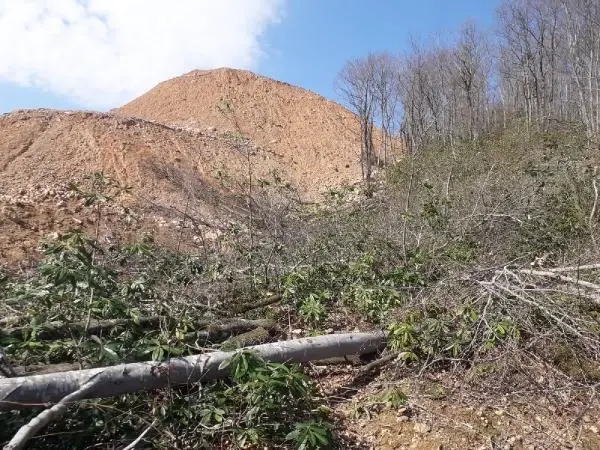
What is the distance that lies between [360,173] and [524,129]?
9.25 m

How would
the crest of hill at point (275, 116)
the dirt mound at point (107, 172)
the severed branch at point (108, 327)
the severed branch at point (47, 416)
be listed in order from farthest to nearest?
the crest of hill at point (275, 116) < the dirt mound at point (107, 172) < the severed branch at point (108, 327) < the severed branch at point (47, 416)

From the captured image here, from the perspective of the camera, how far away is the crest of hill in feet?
71.9

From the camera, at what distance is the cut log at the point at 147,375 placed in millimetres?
2738

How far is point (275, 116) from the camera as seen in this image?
2519cm

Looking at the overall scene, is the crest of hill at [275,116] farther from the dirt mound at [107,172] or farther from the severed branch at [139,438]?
the severed branch at [139,438]

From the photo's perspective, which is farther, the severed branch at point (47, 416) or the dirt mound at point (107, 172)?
the dirt mound at point (107, 172)

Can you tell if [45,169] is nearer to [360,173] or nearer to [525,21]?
[360,173]

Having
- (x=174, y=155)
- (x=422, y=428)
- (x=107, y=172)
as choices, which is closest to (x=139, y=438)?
(x=422, y=428)

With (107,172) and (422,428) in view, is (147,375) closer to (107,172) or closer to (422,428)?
(422,428)

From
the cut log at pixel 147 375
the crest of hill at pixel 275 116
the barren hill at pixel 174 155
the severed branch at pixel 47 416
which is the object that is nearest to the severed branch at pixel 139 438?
the cut log at pixel 147 375

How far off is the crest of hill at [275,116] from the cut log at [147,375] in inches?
629

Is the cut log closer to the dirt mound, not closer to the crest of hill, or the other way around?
the dirt mound

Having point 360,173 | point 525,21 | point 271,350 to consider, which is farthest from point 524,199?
point 525,21

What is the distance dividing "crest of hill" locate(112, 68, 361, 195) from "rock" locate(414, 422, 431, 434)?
1655cm
